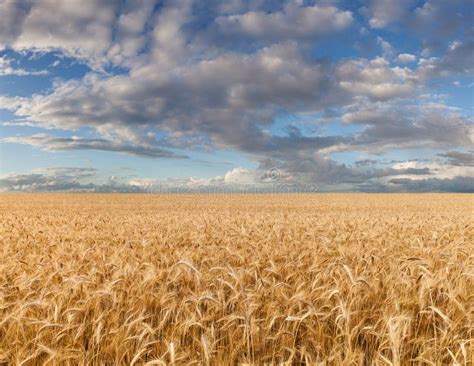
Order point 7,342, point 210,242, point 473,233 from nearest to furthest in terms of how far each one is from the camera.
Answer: point 7,342 < point 210,242 < point 473,233

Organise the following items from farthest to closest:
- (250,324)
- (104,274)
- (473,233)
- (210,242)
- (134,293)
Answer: (473,233), (210,242), (104,274), (134,293), (250,324)

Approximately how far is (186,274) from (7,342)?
7.35ft

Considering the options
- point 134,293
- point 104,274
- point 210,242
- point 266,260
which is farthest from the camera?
point 210,242

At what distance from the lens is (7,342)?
3.50 meters

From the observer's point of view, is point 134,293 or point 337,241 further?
point 337,241

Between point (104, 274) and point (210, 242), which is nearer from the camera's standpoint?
point (104, 274)

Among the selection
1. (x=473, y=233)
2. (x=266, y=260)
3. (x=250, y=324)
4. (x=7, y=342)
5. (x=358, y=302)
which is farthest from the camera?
(x=473, y=233)

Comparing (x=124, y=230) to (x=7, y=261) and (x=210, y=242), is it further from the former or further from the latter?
(x=7, y=261)

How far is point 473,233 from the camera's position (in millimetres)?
11484

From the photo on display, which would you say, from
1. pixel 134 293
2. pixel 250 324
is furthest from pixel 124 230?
pixel 250 324

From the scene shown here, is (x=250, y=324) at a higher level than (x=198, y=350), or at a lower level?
higher

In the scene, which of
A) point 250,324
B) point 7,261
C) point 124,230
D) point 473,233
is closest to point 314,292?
point 250,324

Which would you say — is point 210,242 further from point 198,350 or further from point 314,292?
point 198,350

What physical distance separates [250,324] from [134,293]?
178 centimetres
